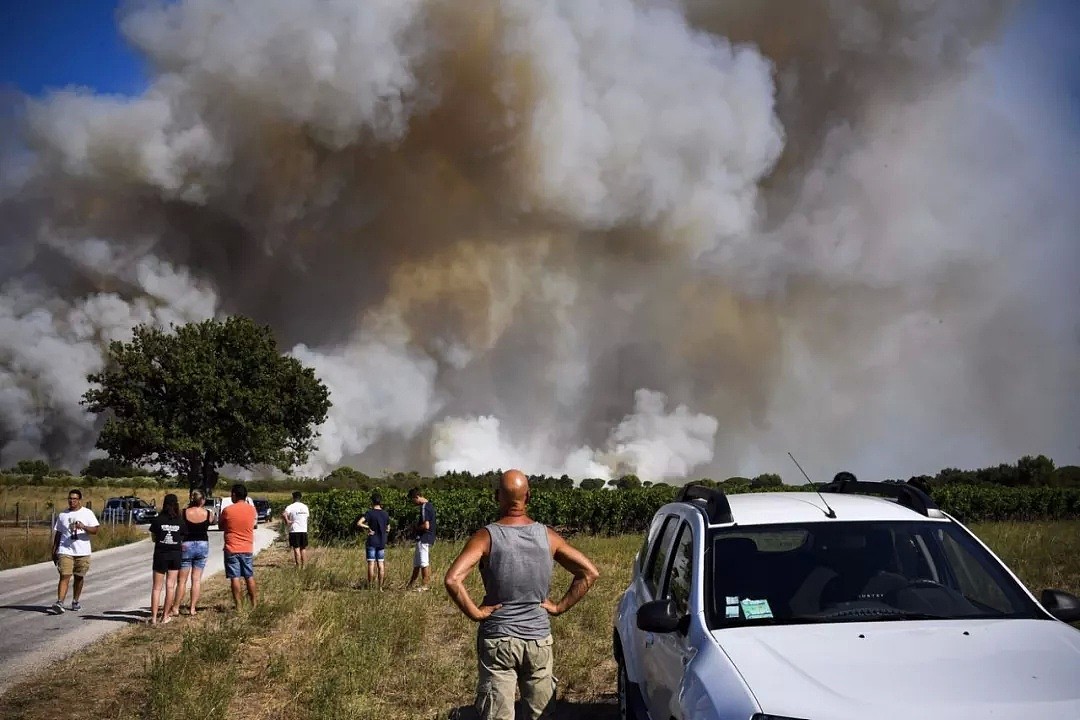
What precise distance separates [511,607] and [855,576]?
167cm

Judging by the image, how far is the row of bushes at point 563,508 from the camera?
97.1ft

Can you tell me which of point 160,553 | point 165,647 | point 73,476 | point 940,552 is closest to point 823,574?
point 940,552

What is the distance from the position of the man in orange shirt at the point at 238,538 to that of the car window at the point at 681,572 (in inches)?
334

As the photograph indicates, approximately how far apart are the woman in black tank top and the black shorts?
0.10m

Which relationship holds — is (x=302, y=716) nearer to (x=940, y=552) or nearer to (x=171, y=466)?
(x=940, y=552)

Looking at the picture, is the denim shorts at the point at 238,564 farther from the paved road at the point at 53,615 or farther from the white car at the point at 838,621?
the white car at the point at 838,621

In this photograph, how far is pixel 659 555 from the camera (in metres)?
5.41

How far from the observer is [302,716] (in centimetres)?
703

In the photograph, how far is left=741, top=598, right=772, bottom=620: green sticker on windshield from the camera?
4.04 m

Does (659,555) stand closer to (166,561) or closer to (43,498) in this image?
(166,561)

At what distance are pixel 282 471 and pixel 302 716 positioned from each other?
152 ft

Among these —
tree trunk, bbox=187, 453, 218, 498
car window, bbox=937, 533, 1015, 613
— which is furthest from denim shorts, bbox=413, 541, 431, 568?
tree trunk, bbox=187, 453, 218, 498

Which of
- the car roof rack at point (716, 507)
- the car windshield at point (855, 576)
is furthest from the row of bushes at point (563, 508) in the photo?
the car windshield at point (855, 576)

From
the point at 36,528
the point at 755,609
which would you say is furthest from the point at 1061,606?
the point at 36,528
